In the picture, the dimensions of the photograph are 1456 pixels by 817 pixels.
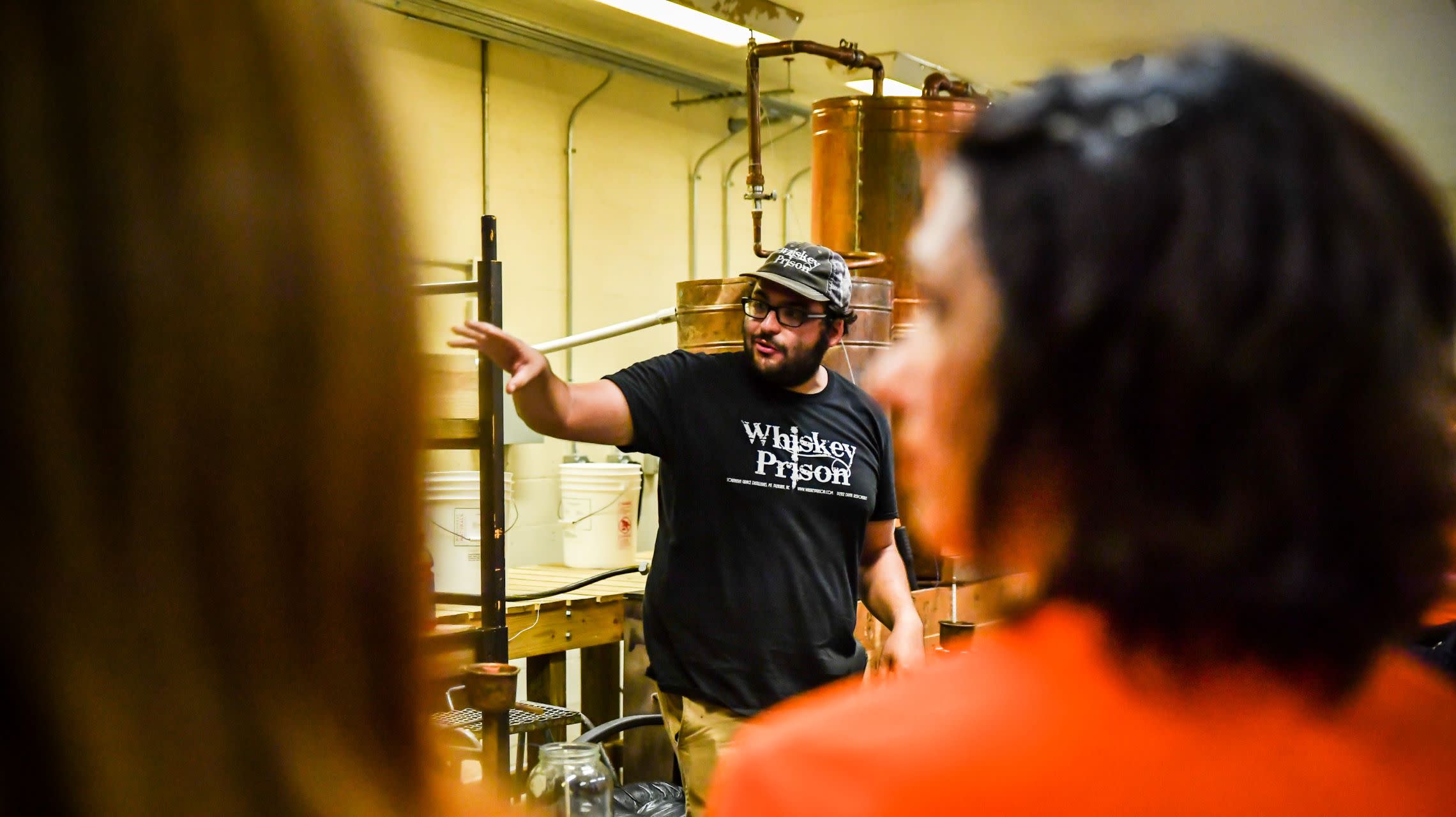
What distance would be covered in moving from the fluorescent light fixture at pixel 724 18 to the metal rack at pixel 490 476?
3.77 m

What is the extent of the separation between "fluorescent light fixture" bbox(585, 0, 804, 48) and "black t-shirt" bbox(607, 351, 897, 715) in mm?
3405

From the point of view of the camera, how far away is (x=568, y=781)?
7.96ft

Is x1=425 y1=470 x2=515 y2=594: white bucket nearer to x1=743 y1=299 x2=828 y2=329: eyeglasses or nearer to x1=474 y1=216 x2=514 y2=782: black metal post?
x1=474 y1=216 x2=514 y2=782: black metal post

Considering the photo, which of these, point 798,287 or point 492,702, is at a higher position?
point 798,287

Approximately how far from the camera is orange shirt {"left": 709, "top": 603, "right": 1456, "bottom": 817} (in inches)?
30.5

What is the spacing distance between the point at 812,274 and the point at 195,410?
359 cm

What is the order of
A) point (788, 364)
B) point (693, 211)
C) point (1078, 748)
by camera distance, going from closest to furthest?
point (1078, 748) → point (788, 364) → point (693, 211)

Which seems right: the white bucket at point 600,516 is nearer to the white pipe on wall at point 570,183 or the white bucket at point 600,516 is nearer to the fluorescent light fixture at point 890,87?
the white pipe on wall at point 570,183

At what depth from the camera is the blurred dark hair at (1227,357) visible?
79 centimetres

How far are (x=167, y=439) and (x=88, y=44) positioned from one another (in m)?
0.16

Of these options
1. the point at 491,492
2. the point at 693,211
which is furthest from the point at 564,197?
the point at 491,492

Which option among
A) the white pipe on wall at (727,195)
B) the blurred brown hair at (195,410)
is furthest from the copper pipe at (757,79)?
the blurred brown hair at (195,410)

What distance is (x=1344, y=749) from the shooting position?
0.82m

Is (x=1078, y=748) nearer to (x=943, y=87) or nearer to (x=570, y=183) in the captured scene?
(x=943, y=87)
